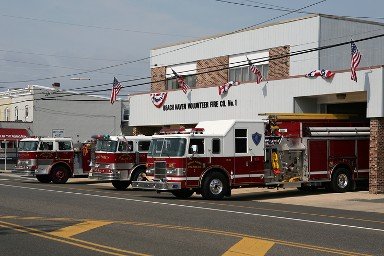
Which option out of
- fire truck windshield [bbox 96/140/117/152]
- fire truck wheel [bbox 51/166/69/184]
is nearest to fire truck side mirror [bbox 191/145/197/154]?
fire truck windshield [bbox 96/140/117/152]

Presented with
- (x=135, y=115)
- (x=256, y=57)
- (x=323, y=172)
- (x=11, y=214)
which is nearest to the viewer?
(x=11, y=214)

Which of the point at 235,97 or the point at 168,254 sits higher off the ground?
the point at 235,97

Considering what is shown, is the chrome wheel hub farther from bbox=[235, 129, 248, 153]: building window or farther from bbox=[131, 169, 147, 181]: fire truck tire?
bbox=[131, 169, 147, 181]: fire truck tire

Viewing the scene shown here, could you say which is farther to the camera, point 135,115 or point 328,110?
point 135,115

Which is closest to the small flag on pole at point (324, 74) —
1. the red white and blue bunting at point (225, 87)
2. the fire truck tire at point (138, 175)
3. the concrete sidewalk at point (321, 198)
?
the concrete sidewalk at point (321, 198)

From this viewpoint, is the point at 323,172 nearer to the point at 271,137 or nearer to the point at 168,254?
the point at 271,137

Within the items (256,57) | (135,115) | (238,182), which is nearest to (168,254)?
(238,182)

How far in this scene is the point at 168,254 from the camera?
410 inches

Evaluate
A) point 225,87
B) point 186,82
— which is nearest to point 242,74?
point 186,82

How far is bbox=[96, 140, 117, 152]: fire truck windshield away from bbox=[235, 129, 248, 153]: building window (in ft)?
23.3

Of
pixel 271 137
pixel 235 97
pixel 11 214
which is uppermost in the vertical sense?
pixel 235 97

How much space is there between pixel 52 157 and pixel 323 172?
47.7ft

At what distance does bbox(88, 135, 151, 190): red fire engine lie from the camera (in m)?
28.4

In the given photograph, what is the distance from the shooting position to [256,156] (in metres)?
23.7
